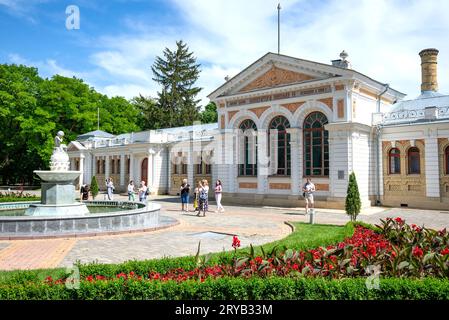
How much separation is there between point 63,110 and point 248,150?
31.1 metres

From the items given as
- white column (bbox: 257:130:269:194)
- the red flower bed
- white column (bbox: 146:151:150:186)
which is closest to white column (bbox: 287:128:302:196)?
white column (bbox: 257:130:269:194)

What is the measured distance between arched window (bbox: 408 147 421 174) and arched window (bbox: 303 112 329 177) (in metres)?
5.11

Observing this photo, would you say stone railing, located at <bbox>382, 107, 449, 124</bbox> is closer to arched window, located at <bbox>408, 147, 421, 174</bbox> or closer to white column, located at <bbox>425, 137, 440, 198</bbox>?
white column, located at <bbox>425, 137, 440, 198</bbox>

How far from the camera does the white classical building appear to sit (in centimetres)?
2241

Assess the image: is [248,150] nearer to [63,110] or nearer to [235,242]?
[235,242]

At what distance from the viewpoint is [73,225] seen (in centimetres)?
1273

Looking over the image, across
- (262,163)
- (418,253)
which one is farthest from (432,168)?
(418,253)

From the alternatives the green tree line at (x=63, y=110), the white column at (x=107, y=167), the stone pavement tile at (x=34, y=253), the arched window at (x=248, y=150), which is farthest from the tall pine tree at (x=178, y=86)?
the stone pavement tile at (x=34, y=253)

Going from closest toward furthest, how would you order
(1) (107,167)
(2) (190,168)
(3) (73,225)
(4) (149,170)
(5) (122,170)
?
(3) (73,225) → (2) (190,168) → (4) (149,170) → (5) (122,170) → (1) (107,167)

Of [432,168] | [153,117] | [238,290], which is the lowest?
[238,290]

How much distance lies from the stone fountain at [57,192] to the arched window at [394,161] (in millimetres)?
18708

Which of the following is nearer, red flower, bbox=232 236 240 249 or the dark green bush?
the dark green bush
